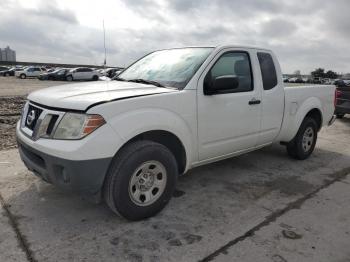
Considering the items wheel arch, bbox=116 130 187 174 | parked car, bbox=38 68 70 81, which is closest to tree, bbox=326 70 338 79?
parked car, bbox=38 68 70 81

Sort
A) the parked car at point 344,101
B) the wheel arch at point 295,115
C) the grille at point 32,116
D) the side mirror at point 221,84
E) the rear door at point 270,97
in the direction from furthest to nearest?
the parked car at point 344,101 → the wheel arch at point 295,115 → the rear door at point 270,97 → the side mirror at point 221,84 → the grille at point 32,116

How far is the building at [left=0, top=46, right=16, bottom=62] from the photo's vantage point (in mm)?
106756

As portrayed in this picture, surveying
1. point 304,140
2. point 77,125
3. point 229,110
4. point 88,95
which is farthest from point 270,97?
point 77,125

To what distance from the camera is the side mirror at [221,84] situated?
3785mm

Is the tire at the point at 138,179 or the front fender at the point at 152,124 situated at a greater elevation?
the front fender at the point at 152,124

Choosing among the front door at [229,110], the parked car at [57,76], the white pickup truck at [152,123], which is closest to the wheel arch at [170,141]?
the white pickup truck at [152,123]

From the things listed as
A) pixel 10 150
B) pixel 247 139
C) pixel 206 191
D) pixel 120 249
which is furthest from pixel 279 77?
pixel 10 150

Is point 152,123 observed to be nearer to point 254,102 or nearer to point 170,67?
point 170,67

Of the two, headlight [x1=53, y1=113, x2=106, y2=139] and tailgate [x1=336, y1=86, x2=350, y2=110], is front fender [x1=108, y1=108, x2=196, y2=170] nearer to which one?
headlight [x1=53, y1=113, x2=106, y2=139]

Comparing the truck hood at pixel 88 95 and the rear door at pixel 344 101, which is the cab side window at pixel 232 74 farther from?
the rear door at pixel 344 101

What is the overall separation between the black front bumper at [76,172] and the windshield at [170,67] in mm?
1306

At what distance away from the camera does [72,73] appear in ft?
129

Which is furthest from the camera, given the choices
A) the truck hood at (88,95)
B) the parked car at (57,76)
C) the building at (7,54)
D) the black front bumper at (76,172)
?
the building at (7,54)

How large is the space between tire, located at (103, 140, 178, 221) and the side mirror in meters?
0.89
